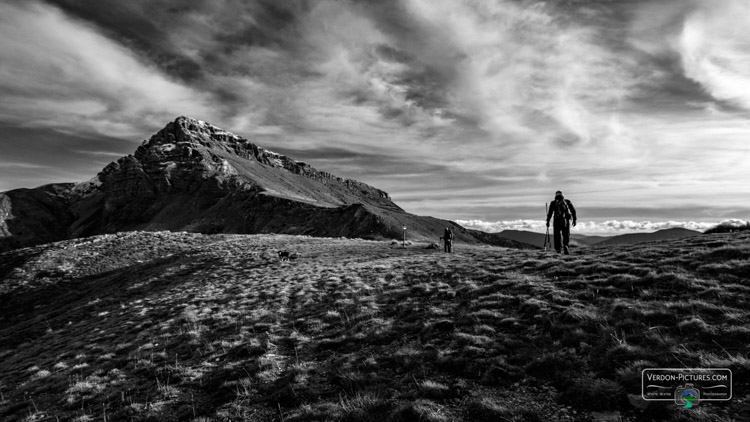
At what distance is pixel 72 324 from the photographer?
786 inches

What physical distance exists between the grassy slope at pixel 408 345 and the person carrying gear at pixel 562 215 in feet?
9.96

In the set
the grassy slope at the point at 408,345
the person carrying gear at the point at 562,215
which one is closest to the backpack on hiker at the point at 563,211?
the person carrying gear at the point at 562,215

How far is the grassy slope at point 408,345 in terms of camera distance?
675cm

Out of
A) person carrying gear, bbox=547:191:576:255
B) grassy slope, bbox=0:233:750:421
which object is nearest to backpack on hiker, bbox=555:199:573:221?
person carrying gear, bbox=547:191:576:255

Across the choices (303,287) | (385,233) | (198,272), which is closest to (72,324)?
(198,272)

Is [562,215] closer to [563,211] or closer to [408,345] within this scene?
[563,211]

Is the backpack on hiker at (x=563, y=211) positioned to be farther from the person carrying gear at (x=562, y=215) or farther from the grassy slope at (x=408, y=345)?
the grassy slope at (x=408, y=345)

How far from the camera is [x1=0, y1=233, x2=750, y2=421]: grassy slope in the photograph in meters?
6.75

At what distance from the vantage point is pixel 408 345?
9.90 meters

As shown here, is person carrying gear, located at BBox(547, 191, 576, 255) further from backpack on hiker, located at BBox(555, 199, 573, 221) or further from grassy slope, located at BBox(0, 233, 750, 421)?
grassy slope, located at BBox(0, 233, 750, 421)

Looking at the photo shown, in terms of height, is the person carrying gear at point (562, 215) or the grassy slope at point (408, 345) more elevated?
the person carrying gear at point (562, 215)

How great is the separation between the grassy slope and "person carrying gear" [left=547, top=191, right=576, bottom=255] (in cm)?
303

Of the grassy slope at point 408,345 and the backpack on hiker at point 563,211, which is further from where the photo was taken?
the backpack on hiker at point 563,211

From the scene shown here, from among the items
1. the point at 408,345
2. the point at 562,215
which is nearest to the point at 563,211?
the point at 562,215
